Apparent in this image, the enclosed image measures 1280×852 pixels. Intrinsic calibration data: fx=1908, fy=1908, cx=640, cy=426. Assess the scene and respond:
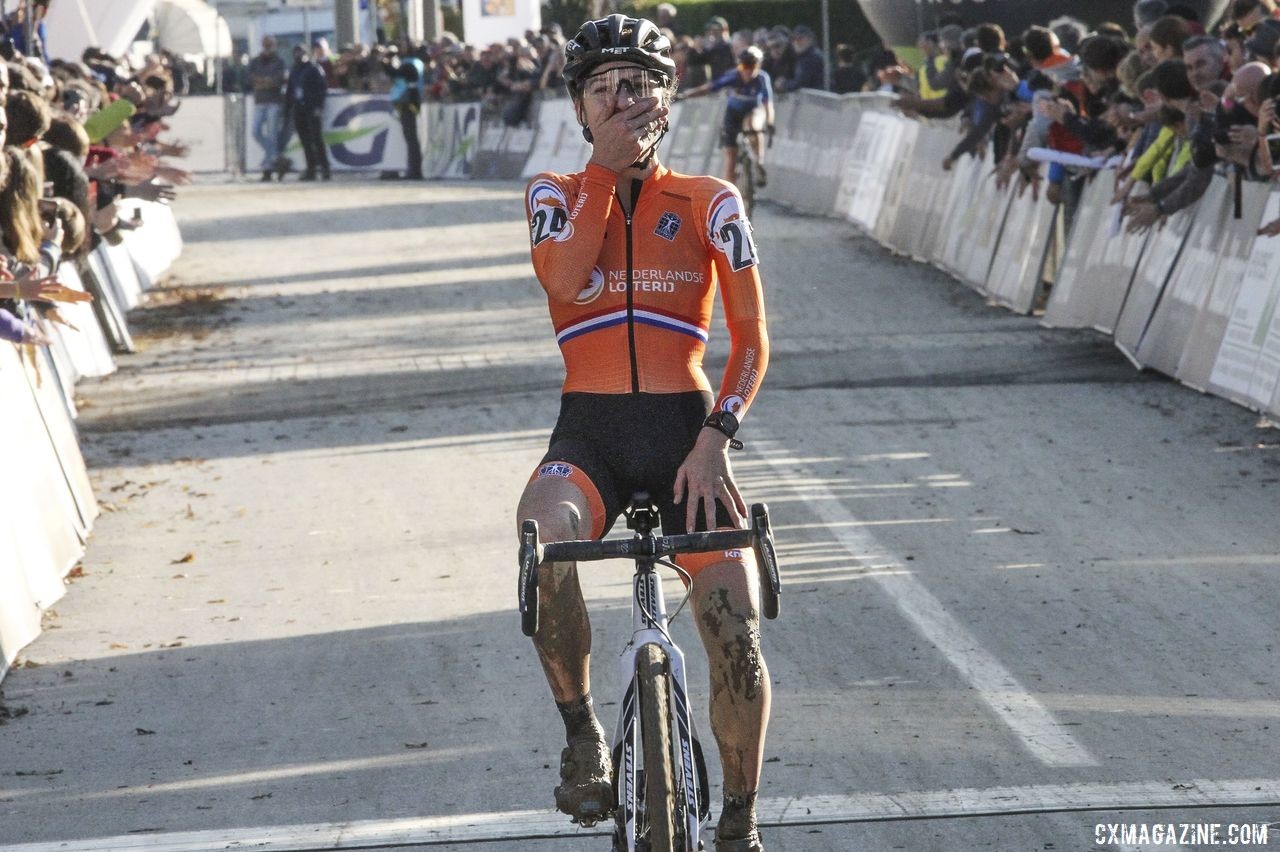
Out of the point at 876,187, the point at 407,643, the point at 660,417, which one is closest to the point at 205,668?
the point at 407,643

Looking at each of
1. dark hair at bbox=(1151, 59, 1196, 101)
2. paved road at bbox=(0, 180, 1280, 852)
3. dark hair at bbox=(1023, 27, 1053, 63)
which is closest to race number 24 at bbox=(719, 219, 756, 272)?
paved road at bbox=(0, 180, 1280, 852)

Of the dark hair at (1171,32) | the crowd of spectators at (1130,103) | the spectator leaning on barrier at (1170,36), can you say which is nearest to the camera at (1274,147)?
the crowd of spectators at (1130,103)

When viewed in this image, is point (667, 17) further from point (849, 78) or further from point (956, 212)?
point (956, 212)

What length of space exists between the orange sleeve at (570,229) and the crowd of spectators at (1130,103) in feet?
23.5

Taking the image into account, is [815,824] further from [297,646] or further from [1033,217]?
[1033,217]

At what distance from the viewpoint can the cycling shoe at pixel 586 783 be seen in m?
4.93

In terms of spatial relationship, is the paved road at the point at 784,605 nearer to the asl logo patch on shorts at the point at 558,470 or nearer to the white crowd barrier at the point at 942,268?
the white crowd barrier at the point at 942,268

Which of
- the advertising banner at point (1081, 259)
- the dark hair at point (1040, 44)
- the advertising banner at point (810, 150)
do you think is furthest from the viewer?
the advertising banner at point (810, 150)

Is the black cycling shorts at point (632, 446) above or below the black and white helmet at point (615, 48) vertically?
below

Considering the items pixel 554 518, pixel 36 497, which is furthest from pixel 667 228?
pixel 36 497

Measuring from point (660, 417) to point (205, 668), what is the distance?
11.2ft

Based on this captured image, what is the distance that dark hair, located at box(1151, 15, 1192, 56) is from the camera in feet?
46.2

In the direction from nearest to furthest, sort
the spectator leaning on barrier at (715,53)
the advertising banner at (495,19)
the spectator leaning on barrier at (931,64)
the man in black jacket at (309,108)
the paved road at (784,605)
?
the paved road at (784,605) < the spectator leaning on barrier at (931,64) < the spectator leaning on barrier at (715,53) < the man in black jacket at (309,108) < the advertising banner at (495,19)

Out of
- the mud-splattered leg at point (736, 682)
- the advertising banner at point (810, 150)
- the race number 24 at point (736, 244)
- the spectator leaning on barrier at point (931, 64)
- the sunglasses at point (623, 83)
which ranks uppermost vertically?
the sunglasses at point (623, 83)
